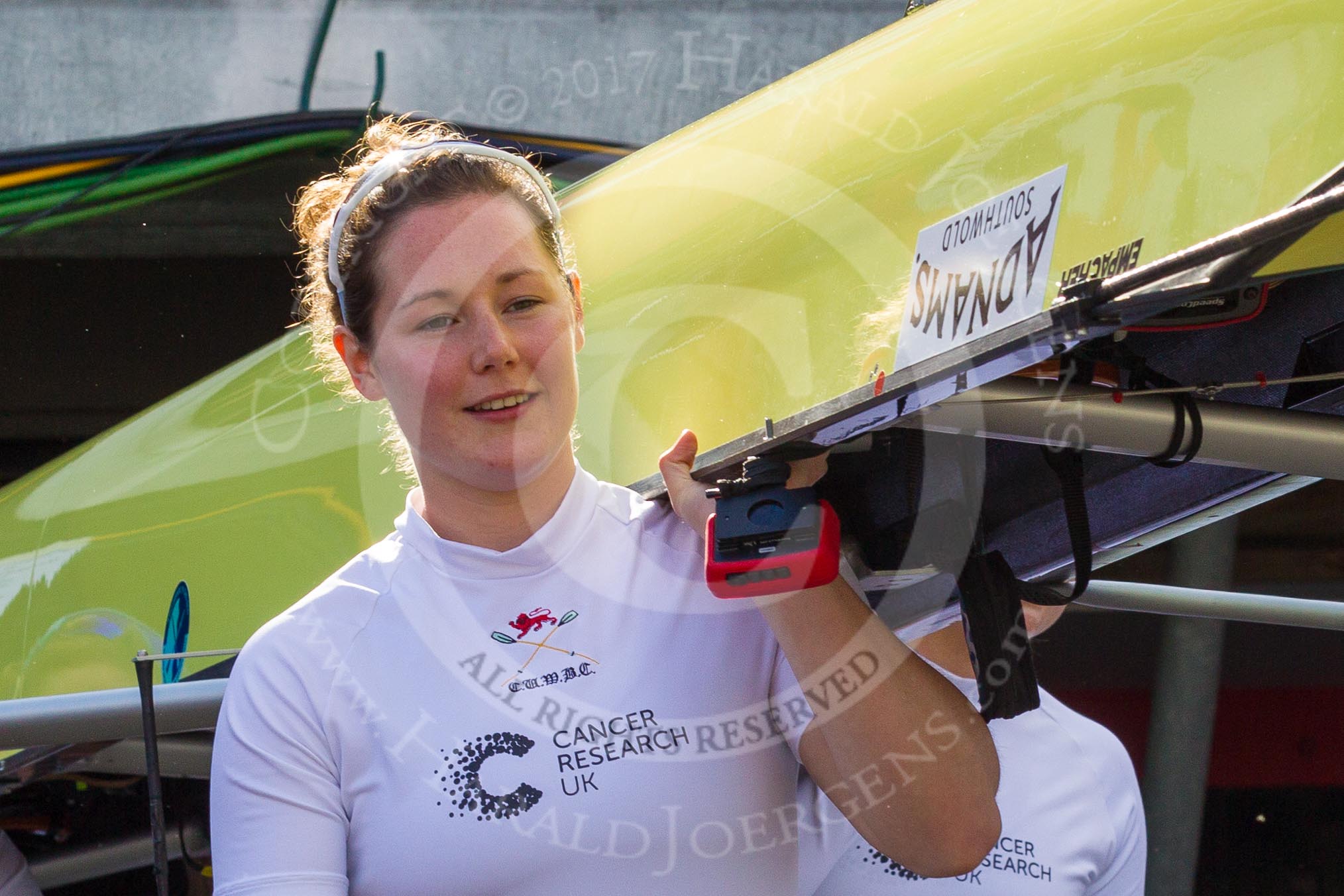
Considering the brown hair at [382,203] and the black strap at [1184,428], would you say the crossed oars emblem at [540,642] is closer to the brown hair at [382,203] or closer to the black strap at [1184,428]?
the brown hair at [382,203]

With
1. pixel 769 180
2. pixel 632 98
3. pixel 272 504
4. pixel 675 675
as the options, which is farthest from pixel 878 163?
pixel 632 98

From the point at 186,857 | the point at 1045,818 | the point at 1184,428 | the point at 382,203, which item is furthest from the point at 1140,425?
the point at 186,857

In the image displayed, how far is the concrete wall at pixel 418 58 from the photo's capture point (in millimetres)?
5461

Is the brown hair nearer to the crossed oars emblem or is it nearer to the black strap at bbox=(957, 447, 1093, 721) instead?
the crossed oars emblem

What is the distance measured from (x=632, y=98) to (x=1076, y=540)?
445 centimetres

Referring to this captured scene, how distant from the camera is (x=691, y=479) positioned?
1.42m

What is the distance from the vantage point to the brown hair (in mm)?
1452

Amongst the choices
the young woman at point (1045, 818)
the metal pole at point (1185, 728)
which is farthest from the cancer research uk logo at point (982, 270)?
the metal pole at point (1185, 728)

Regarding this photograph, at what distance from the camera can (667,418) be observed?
1.80m

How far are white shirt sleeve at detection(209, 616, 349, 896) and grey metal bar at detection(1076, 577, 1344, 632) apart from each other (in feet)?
4.81

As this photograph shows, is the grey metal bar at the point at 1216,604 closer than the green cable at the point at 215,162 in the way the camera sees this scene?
Yes

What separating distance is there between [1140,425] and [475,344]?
0.67 meters

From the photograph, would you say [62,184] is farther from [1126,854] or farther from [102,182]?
[1126,854]

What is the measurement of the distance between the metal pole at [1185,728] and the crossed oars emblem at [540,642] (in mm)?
4200
